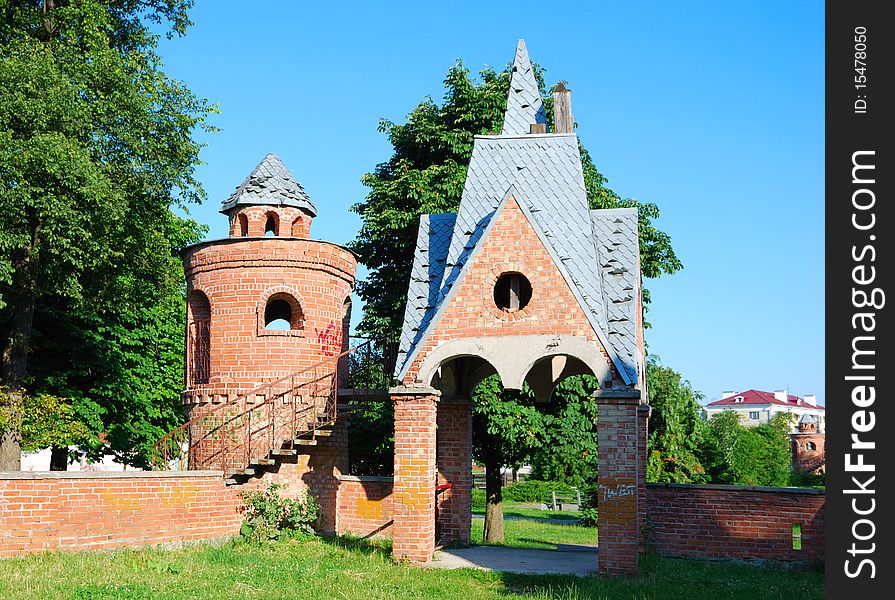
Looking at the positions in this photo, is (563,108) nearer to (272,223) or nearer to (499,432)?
(272,223)

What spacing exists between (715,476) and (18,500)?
89.4 ft

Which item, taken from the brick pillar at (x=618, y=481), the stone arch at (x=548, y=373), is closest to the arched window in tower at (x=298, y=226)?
the stone arch at (x=548, y=373)

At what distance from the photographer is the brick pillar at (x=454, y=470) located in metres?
16.2

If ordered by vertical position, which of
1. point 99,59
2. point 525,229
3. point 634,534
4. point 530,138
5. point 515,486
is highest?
point 99,59

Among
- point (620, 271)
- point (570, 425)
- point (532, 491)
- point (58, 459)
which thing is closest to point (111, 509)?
point (620, 271)

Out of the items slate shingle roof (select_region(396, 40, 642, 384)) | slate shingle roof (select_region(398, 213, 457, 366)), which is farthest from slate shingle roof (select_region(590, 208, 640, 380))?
slate shingle roof (select_region(398, 213, 457, 366))

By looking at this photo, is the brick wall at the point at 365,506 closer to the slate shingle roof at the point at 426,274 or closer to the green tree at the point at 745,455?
the slate shingle roof at the point at 426,274

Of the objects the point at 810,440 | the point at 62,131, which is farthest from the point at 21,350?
the point at 810,440

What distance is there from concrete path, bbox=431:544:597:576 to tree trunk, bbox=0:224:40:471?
378 inches

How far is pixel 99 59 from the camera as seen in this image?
59.3ft
